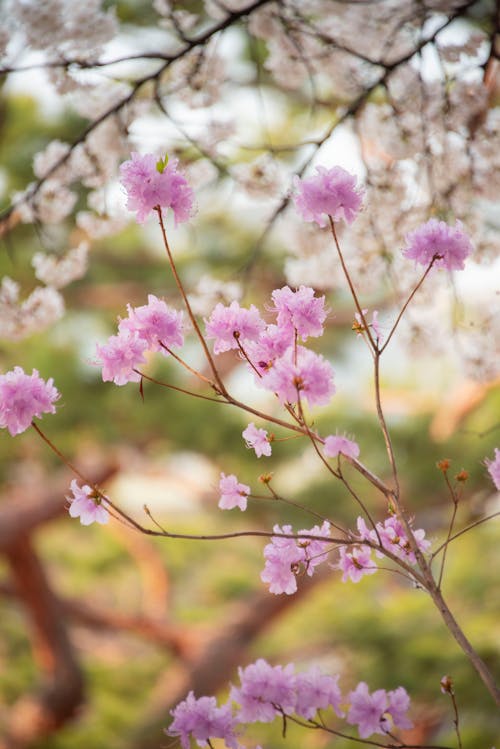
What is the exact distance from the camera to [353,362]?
4195 millimetres

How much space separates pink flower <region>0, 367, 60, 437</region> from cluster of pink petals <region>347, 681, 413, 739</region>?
35 centimetres

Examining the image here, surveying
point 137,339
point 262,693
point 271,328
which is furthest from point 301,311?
point 262,693

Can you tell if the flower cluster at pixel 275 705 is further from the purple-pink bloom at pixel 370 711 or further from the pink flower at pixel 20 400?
the pink flower at pixel 20 400

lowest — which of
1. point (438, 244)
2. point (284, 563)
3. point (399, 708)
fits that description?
point (399, 708)

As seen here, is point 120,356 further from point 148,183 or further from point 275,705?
point 275,705

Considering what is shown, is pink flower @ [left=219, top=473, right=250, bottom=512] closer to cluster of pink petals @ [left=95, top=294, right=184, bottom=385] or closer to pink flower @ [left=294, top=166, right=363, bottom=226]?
cluster of pink petals @ [left=95, top=294, right=184, bottom=385]

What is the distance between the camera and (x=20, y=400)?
23.4 inches

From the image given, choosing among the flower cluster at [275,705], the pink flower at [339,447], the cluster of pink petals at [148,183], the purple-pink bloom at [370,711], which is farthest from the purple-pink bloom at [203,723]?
the cluster of pink petals at [148,183]

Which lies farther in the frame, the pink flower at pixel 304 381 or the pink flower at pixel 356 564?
the pink flower at pixel 356 564

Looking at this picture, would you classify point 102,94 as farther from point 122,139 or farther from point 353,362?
point 353,362

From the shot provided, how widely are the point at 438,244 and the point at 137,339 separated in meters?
0.25

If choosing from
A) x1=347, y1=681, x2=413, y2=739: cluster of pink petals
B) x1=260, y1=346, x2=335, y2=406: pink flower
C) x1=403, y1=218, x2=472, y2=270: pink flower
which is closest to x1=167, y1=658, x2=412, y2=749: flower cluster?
x1=347, y1=681, x2=413, y2=739: cluster of pink petals

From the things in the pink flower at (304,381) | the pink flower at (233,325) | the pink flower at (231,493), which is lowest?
the pink flower at (304,381)

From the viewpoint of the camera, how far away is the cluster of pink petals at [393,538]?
0.66 m
